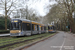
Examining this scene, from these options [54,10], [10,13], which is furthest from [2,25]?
[54,10]

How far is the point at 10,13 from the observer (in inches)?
1225

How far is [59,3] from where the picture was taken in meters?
34.2

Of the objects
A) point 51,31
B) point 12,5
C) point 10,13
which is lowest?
point 51,31

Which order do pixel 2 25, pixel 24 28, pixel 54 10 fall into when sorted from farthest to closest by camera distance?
pixel 2 25 → pixel 54 10 → pixel 24 28

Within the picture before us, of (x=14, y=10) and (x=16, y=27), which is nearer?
(x=16, y=27)

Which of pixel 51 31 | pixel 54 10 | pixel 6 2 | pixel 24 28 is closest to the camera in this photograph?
pixel 24 28

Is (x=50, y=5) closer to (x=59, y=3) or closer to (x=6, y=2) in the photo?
(x=59, y=3)

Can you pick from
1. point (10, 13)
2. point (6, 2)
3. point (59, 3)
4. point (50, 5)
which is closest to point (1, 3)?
point (6, 2)

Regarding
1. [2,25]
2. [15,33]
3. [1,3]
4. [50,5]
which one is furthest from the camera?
[2,25]

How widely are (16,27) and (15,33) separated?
1098 millimetres

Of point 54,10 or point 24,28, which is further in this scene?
Result: point 54,10

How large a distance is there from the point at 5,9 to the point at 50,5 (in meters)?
13.3

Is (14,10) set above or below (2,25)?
above

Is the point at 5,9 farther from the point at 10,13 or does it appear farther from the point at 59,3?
the point at 59,3
